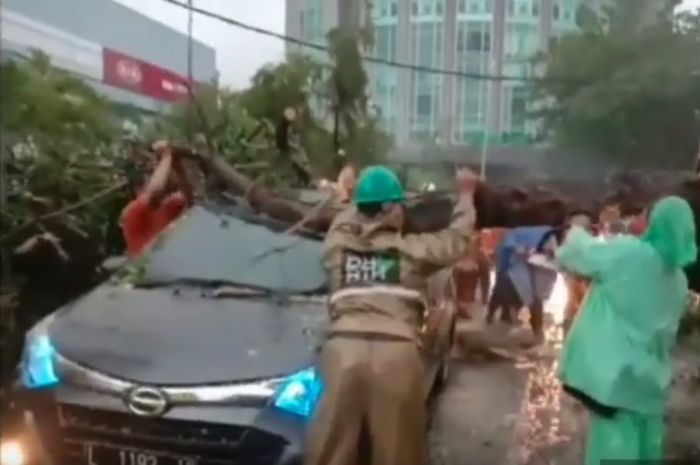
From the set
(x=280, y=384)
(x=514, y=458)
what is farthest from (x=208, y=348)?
(x=514, y=458)

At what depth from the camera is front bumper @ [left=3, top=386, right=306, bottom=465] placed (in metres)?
3.57

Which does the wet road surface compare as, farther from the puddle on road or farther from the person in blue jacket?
the person in blue jacket

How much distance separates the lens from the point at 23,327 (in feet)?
11.3

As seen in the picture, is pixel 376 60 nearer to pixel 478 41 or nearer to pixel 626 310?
pixel 478 41

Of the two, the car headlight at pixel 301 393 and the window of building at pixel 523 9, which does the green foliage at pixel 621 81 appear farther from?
the car headlight at pixel 301 393

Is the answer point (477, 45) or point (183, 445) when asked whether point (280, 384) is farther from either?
point (477, 45)

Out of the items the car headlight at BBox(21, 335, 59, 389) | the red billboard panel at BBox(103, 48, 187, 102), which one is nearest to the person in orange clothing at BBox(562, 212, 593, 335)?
the red billboard panel at BBox(103, 48, 187, 102)

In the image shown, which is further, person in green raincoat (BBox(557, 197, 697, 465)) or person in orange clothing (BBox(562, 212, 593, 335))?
person in orange clothing (BBox(562, 212, 593, 335))

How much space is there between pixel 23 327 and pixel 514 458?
2.10m

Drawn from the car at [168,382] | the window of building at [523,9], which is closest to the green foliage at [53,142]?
the car at [168,382]

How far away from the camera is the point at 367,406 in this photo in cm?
359

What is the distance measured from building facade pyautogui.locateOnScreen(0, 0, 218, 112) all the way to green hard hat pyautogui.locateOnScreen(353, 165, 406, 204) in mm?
503

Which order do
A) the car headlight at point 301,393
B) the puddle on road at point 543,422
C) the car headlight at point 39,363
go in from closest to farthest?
1. the car headlight at point 39,363
2. the car headlight at point 301,393
3. the puddle on road at point 543,422

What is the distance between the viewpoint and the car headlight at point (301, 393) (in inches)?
143
